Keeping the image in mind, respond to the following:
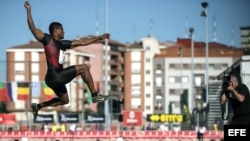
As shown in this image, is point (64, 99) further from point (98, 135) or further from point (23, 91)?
point (23, 91)

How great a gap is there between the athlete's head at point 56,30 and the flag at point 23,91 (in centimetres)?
4777

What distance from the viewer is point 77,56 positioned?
4894 inches

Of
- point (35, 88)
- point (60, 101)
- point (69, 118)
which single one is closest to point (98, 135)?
point (35, 88)

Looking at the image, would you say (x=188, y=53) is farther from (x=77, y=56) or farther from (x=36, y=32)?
(x=36, y=32)

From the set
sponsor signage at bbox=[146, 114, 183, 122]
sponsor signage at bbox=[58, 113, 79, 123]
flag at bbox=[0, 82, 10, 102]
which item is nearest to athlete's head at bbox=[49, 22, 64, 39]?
flag at bbox=[0, 82, 10, 102]

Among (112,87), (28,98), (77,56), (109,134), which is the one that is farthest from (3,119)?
(112,87)

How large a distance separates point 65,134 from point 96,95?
4335cm

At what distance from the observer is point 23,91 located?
59.8m

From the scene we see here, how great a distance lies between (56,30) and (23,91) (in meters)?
49.2

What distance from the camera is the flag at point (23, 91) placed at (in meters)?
59.0

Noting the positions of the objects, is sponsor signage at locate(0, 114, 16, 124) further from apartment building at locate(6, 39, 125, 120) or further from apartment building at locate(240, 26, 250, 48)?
apartment building at locate(240, 26, 250, 48)

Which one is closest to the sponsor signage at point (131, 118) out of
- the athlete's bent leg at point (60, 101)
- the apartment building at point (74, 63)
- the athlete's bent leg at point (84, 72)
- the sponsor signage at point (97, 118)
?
the sponsor signage at point (97, 118)

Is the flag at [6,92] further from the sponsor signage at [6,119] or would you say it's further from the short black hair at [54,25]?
the short black hair at [54,25]

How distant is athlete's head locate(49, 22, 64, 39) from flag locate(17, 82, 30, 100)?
47767 millimetres
